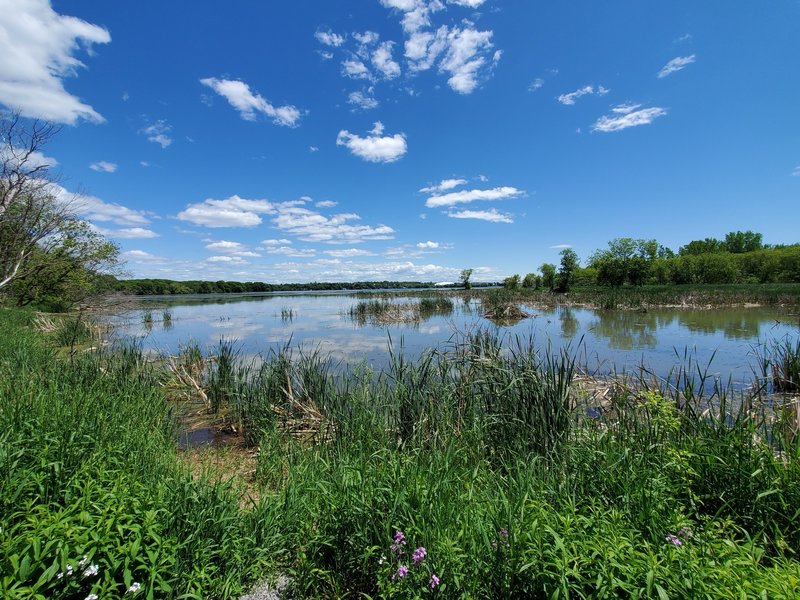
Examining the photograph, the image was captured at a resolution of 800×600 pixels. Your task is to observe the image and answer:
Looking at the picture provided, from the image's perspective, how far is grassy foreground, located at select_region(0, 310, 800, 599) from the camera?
1744 millimetres

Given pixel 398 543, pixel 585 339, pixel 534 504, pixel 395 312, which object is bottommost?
pixel 585 339

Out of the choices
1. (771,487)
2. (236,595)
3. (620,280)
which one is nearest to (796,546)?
(771,487)

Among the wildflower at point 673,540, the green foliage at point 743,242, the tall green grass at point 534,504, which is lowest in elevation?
the tall green grass at point 534,504

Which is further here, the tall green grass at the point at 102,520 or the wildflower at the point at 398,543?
the wildflower at the point at 398,543

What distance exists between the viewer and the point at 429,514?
2457 mm

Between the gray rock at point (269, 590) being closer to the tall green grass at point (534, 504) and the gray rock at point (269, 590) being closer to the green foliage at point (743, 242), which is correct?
the tall green grass at point (534, 504)

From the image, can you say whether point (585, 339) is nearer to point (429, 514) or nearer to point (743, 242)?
point (429, 514)

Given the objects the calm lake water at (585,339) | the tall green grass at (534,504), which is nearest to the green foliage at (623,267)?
the calm lake water at (585,339)

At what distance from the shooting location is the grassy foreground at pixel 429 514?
1.74 m

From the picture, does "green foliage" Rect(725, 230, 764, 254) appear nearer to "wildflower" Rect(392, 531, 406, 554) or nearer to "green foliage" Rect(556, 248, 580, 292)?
"green foliage" Rect(556, 248, 580, 292)

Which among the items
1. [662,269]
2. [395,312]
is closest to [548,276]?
[662,269]

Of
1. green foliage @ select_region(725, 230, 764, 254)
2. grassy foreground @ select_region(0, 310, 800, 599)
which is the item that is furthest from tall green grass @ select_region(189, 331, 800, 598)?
green foliage @ select_region(725, 230, 764, 254)

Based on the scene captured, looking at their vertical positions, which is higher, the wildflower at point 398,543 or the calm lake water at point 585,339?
the wildflower at point 398,543

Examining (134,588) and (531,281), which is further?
(531,281)
